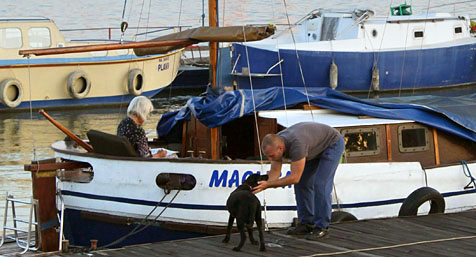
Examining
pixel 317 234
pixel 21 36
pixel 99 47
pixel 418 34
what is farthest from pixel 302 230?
pixel 418 34

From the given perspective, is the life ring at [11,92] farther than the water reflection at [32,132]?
Yes

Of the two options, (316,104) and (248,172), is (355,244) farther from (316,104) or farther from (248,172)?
(316,104)

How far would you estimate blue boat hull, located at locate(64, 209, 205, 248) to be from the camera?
12398 millimetres

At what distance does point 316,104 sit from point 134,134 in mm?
2926

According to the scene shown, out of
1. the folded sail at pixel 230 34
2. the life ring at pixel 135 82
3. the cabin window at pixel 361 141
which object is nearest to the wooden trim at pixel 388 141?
the cabin window at pixel 361 141

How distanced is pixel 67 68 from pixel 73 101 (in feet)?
4.04

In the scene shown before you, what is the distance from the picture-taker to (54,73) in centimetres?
3108

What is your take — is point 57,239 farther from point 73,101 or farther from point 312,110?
point 73,101

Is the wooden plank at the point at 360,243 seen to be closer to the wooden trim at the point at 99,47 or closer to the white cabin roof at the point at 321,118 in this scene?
the white cabin roof at the point at 321,118

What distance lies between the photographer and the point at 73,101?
31906 mm

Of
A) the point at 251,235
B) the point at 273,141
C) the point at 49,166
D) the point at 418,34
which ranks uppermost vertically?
the point at 418,34

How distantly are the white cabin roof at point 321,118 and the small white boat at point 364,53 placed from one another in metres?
18.3

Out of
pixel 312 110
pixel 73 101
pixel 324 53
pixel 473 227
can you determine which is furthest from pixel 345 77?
pixel 473 227

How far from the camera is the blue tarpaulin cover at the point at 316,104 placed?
43.9 feet
